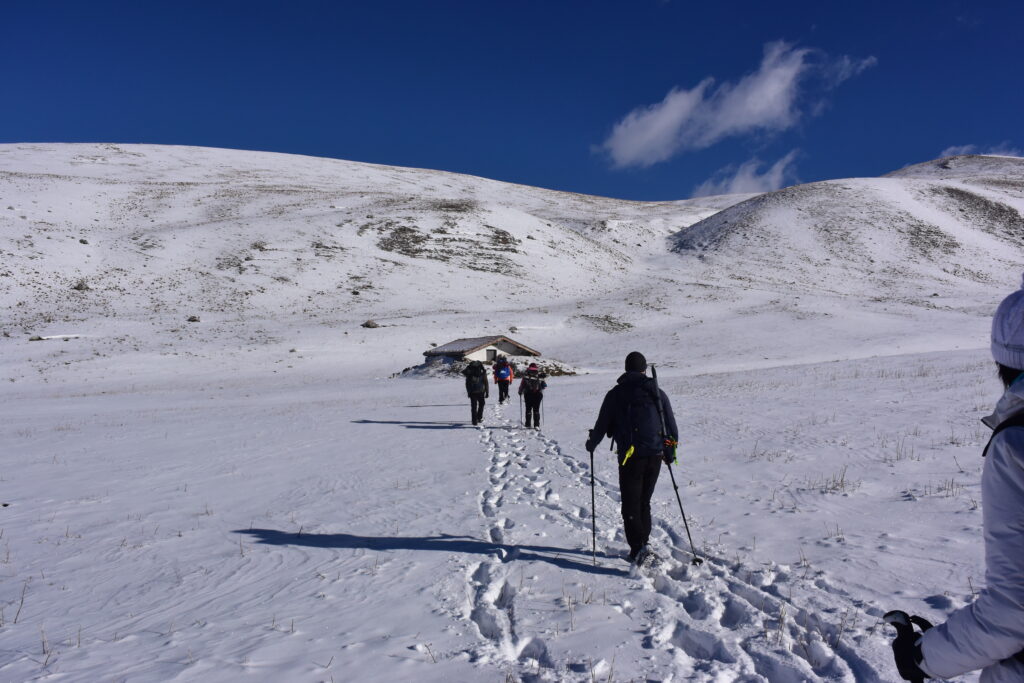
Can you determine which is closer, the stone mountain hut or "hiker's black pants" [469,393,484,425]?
"hiker's black pants" [469,393,484,425]

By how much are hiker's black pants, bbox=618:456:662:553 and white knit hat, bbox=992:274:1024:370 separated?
460 cm

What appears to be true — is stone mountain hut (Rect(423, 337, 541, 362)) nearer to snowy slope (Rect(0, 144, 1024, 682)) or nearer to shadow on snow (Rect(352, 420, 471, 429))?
snowy slope (Rect(0, 144, 1024, 682))

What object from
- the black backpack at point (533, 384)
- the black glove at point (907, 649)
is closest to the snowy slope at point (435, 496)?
the black backpack at point (533, 384)

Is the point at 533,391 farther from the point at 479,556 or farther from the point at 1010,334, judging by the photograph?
the point at 1010,334

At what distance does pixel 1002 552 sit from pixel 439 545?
600 centimetres

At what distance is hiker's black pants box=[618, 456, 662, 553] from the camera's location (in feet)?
21.4

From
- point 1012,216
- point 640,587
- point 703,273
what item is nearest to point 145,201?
point 703,273

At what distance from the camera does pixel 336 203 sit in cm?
8994

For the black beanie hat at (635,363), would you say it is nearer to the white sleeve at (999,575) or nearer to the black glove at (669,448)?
the black glove at (669,448)

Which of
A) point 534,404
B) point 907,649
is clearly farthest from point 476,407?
point 907,649

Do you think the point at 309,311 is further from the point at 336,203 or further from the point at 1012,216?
the point at 1012,216

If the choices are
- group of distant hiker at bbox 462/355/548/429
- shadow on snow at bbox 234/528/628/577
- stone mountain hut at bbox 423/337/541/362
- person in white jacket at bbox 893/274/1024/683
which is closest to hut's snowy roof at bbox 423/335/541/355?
stone mountain hut at bbox 423/337/541/362

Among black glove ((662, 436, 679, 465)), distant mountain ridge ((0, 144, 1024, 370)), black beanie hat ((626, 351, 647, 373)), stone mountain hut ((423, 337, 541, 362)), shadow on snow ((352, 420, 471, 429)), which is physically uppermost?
distant mountain ridge ((0, 144, 1024, 370))

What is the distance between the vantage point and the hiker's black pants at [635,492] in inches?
257
